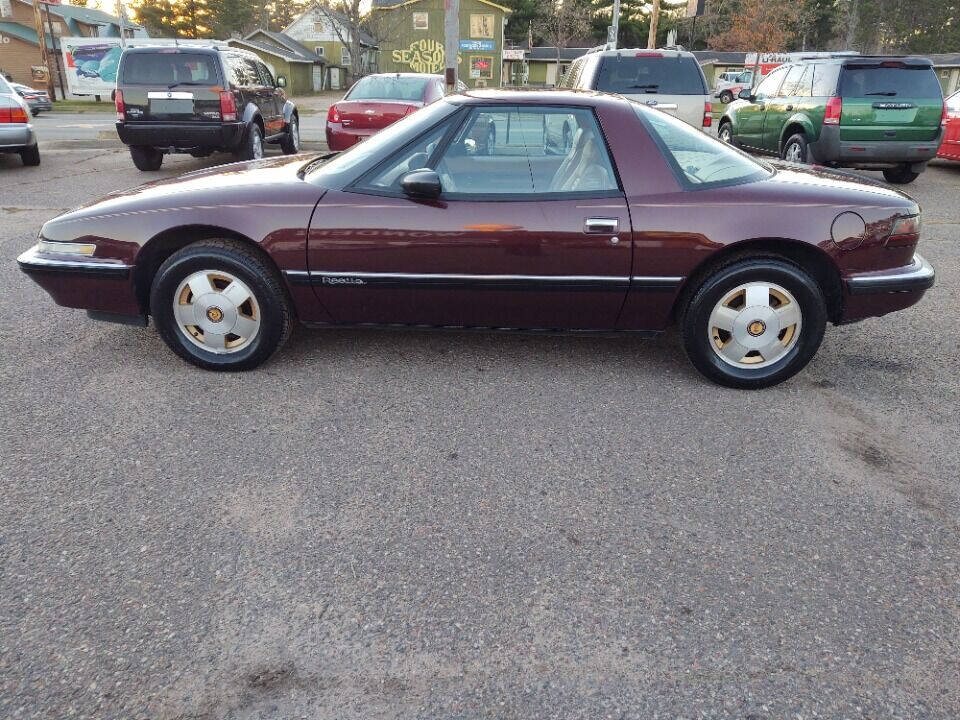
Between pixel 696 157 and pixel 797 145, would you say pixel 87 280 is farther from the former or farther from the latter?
pixel 797 145

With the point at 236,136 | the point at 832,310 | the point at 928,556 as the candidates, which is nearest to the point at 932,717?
the point at 928,556

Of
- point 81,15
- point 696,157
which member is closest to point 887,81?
point 696,157

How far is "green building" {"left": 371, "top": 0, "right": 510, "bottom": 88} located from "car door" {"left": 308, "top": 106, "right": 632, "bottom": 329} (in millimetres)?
51321

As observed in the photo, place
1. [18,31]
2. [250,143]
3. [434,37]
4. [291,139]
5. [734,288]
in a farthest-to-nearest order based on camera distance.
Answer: [434,37]
[18,31]
[291,139]
[250,143]
[734,288]

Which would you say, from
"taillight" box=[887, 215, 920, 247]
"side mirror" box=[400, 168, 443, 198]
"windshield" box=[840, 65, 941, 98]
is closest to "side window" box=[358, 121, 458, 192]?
"side mirror" box=[400, 168, 443, 198]

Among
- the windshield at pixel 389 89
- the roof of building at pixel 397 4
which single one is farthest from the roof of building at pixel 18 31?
the windshield at pixel 389 89

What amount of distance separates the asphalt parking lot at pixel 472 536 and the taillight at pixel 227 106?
6793 mm

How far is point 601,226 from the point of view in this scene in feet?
12.0

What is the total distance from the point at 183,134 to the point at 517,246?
827 cm

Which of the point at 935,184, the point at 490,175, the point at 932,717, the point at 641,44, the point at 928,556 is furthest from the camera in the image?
the point at 641,44

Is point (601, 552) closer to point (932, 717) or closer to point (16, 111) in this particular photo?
point (932, 717)

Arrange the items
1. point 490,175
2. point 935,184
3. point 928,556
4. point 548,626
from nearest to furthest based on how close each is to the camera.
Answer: point 548,626 → point 928,556 → point 490,175 → point 935,184

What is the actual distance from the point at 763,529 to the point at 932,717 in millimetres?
852

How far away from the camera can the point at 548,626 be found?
2.21m
